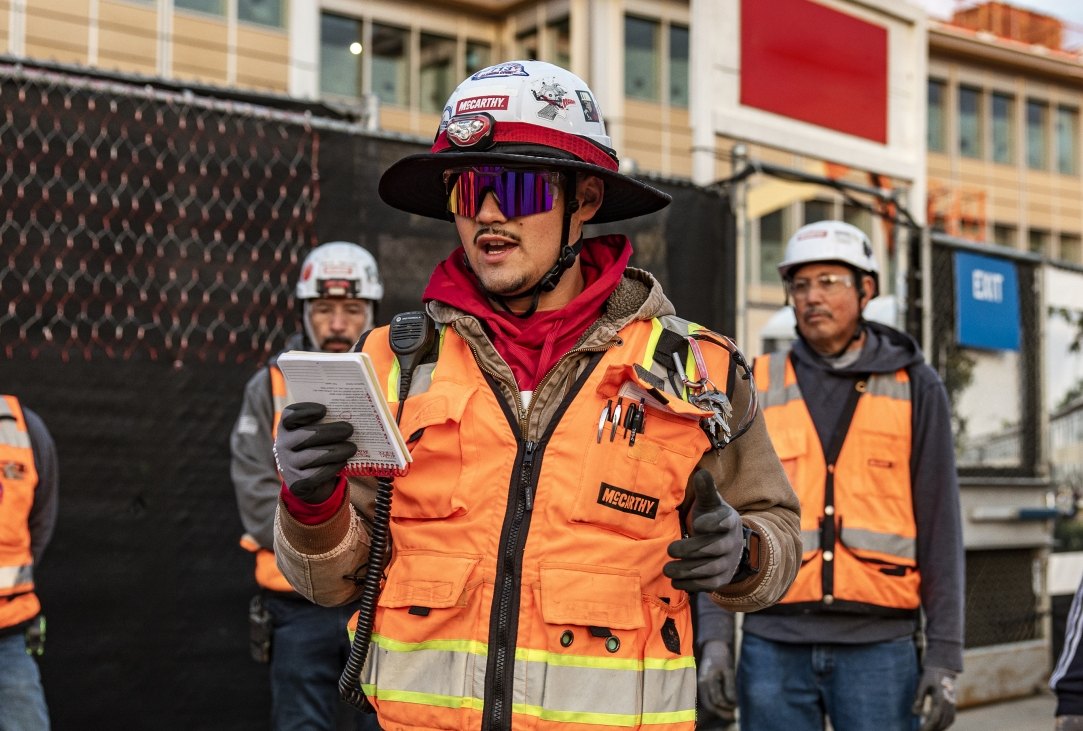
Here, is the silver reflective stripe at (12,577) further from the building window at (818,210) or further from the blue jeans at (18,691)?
the building window at (818,210)

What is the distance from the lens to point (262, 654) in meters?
4.91

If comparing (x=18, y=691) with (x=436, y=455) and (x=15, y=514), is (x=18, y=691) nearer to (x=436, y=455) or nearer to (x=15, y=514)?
(x=15, y=514)

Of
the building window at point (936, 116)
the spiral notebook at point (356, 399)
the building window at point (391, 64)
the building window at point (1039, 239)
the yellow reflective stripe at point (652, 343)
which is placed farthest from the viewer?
the building window at point (1039, 239)

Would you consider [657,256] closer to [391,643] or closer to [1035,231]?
[391,643]

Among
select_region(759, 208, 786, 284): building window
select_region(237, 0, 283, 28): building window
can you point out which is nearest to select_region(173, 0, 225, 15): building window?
select_region(237, 0, 283, 28): building window

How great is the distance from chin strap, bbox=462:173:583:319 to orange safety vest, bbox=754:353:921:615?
6.20ft

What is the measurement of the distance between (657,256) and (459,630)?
14.6 feet

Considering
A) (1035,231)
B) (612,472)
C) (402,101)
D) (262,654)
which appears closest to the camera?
(612,472)

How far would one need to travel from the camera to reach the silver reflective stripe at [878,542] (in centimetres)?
432

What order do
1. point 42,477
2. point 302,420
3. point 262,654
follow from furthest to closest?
point 262,654 → point 42,477 → point 302,420

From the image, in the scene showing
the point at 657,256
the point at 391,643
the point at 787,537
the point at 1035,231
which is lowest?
the point at 391,643

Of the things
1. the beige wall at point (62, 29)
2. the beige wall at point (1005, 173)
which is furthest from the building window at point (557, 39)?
the beige wall at point (1005, 173)

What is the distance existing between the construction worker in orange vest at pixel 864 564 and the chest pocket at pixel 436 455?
7.48 ft

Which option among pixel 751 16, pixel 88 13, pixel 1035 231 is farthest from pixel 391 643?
pixel 1035 231
